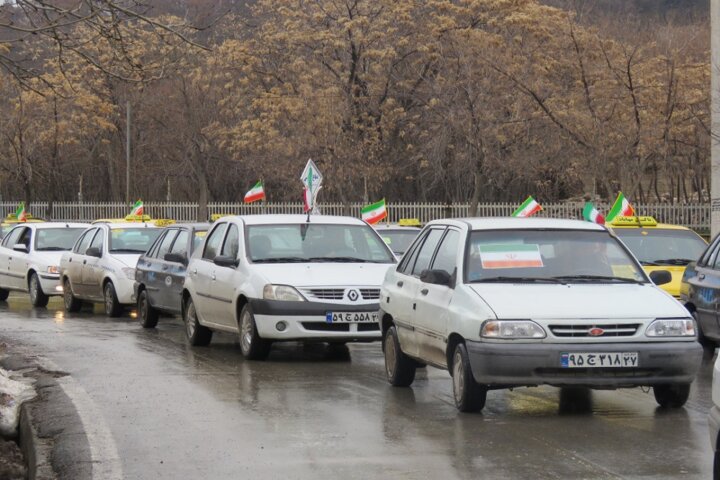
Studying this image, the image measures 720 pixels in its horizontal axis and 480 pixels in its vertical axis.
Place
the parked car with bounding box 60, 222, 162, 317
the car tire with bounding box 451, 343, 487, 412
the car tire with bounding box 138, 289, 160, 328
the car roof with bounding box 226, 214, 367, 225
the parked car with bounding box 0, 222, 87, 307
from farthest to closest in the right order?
1. the parked car with bounding box 0, 222, 87, 307
2. the parked car with bounding box 60, 222, 162, 317
3. the car tire with bounding box 138, 289, 160, 328
4. the car roof with bounding box 226, 214, 367, 225
5. the car tire with bounding box 451, 343, 487, 412

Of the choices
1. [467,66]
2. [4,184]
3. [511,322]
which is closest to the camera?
[511,322]

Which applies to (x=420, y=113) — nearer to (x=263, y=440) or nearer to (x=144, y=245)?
(x=144, y=245)

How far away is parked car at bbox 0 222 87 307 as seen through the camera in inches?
935

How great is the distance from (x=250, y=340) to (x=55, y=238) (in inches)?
488

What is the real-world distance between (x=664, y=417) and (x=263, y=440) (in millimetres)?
3027

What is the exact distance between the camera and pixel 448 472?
742 centimetres

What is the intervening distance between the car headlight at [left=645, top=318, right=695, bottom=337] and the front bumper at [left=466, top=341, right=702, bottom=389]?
0.07m

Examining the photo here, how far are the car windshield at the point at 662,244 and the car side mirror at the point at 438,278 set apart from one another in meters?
6.65

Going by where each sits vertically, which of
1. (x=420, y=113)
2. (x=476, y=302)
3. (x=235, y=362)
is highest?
(x=420, y=113)

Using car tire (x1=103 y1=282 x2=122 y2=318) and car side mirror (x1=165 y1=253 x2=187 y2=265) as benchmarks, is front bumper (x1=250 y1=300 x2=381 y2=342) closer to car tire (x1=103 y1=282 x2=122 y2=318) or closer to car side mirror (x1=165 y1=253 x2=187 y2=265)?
car side mirror (x1=165 y1=253 x2=187 y2=265)

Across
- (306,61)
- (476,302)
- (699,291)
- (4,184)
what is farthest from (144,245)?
(4,184)

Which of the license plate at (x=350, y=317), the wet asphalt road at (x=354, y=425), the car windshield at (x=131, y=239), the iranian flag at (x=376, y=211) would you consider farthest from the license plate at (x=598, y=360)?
the iranian flag at (x=376, y=211)

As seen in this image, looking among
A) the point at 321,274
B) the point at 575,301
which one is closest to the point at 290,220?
the point at 321,274

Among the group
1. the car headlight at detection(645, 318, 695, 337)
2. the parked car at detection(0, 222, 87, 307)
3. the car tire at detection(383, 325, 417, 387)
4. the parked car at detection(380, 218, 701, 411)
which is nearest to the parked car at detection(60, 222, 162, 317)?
the parked car at detection(0, 222, 87, 307)
